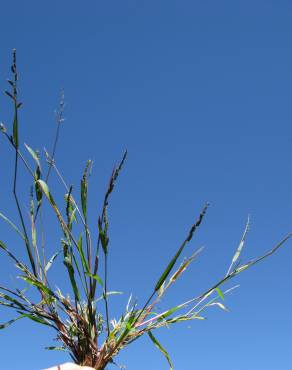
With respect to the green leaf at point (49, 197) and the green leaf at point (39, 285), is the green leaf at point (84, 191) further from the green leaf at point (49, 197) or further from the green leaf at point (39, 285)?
the green leaf at point (39, 285)

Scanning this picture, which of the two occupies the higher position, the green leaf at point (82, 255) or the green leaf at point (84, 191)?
the green leaf at point (84, 191)

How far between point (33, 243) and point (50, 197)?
0.33 metres

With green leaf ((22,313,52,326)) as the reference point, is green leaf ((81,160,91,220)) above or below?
above

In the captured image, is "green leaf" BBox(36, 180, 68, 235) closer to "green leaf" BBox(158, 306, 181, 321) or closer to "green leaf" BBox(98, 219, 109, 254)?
"green leaf" BBox(98, 219, 109, 254)

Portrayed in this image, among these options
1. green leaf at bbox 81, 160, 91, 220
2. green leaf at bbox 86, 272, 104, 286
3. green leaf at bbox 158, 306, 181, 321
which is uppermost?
green leaf at bbox 81, 160, 91, 220

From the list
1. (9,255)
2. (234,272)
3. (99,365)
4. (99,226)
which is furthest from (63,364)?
(234,272)

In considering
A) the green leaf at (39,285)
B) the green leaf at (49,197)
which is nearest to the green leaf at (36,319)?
the green leaf at (39,285)

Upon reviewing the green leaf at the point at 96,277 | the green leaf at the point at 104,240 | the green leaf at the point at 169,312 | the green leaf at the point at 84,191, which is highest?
the green leaf at the point at 84,191

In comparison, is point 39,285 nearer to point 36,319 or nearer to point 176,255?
point 36,319

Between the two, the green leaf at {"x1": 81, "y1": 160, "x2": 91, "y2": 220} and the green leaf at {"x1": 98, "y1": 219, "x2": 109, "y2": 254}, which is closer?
the green leaf at {"x1": 98, "y1": 219, "x2": 109, "y2": 254}

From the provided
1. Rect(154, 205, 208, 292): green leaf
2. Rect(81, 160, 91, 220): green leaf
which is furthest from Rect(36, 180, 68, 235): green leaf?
Rect(154, 205, 208, 292): green leaf

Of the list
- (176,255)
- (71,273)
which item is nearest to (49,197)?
(71,273)

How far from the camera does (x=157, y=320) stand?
300 cm

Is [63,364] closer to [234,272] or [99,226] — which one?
[99,226]
